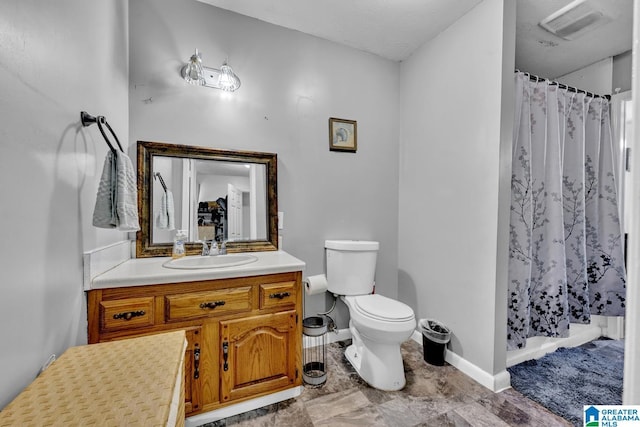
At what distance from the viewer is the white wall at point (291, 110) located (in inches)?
69.6

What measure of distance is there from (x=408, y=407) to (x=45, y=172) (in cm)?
197

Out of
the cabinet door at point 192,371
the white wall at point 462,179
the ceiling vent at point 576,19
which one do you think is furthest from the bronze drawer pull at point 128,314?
the ceiling vent at point 576,19

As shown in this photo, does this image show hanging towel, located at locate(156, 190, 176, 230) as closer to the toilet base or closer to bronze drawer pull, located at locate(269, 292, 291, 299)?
bronze drawer pull, located at locate(269, 292, 291, 299)

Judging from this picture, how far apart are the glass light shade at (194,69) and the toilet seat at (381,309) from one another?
1838 millimetres

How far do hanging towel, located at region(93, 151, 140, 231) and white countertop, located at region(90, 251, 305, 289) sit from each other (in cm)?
27

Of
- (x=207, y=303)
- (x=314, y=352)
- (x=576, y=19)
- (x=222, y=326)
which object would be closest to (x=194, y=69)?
(x=207, y=303)

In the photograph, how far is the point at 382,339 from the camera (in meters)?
1.63

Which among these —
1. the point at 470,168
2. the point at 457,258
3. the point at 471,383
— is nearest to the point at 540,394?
the point at 471,383

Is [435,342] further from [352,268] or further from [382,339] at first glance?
[352,268]

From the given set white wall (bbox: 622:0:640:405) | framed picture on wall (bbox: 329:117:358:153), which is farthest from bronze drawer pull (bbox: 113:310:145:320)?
framed picture on wall (bbox: 329:117:358:153)

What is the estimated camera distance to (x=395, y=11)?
6.21ft

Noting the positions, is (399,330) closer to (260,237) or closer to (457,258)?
(457,258)

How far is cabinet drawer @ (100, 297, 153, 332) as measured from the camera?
3.92ft

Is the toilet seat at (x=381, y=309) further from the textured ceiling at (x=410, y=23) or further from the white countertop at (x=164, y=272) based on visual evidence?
the textured ceiling at (x=410, y=23)
